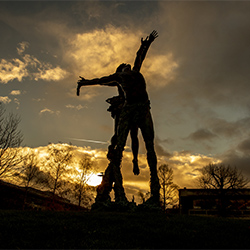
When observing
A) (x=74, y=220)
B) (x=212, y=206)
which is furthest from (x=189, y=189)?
(x=74, y=220)

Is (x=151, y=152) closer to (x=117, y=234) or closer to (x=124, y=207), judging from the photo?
(x=124, y=207)

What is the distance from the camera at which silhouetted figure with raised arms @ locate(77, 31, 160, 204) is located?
30.7 ft

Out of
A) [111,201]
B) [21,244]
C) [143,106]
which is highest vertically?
[143,106]

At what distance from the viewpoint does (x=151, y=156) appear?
9.81m

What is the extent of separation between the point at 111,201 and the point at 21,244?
4939 millimetres

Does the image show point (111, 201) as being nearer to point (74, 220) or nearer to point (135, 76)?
point (74, 220)

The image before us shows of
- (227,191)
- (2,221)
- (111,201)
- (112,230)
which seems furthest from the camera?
(227,191)

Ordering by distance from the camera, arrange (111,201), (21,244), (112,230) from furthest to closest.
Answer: (111,201)
(112,230)
(21,244)

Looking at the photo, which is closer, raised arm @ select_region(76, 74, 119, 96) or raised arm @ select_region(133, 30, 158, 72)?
raised arm @ select_region(76, 74, 119, 96)

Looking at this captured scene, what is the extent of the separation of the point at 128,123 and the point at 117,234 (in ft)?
19.1

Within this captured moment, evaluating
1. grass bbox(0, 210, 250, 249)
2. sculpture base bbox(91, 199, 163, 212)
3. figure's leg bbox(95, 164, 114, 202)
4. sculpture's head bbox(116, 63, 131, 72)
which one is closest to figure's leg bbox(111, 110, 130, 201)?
figure's leg bbox(95, 164, 114, 202)

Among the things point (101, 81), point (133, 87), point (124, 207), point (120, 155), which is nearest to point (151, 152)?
point (120, 155)

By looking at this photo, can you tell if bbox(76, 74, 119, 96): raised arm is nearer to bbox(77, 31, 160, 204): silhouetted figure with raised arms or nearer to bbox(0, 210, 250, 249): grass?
bbox(77, 31, 160, 204): silhouetted figure with raised arms

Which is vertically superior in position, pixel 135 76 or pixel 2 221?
pixel 135 76
